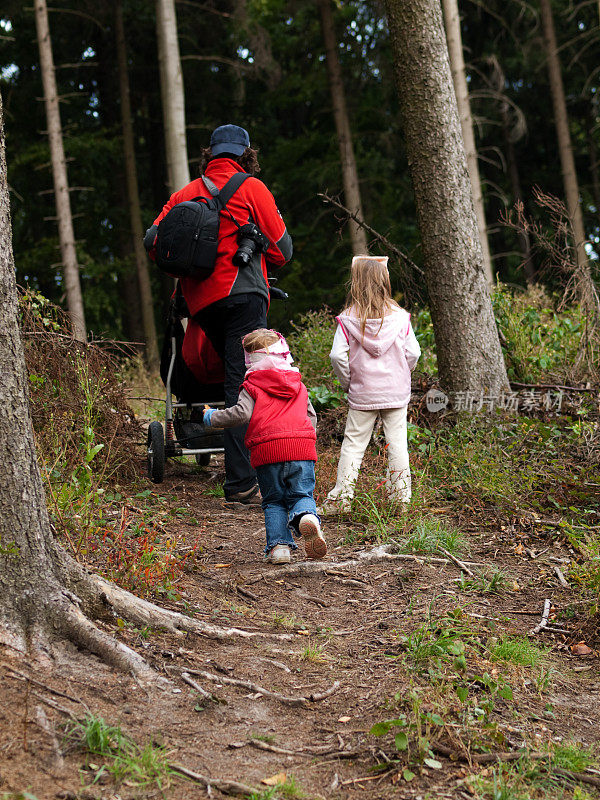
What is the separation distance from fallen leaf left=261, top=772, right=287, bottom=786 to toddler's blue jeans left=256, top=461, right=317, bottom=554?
213cm

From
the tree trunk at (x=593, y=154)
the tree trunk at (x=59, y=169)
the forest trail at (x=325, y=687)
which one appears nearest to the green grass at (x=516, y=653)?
the forest trail at (x=325, y=687)

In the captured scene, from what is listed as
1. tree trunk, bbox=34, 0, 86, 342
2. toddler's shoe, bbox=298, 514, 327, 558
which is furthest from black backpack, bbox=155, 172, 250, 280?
tree trunk, bbox=34, 0, 86, 342

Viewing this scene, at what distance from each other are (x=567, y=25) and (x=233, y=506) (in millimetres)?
22708

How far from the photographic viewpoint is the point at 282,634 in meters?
3.72

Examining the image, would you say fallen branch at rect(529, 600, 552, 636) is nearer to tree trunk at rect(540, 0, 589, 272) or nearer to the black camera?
the black camera

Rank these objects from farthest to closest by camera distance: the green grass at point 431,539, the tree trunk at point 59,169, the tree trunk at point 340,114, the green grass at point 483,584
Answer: the tree trunk at point 340,114 < the tree trunk at point 59,169 < the green grass at point 431,539 < the green grass at point 483,584

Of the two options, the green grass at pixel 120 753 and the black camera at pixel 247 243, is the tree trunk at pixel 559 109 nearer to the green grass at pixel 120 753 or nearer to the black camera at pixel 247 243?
the black camera at pixel 247 243

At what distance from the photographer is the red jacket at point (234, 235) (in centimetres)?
573

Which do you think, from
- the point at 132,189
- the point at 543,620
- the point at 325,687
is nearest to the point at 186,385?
the point at 543,620

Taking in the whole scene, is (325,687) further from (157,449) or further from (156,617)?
(157,449)

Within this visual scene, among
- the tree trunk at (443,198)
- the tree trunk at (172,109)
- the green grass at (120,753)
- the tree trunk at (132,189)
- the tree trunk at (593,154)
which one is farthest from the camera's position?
the tree trunk at (593,154)

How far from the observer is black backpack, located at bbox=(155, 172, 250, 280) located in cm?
558

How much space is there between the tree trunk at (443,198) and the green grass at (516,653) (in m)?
3.65

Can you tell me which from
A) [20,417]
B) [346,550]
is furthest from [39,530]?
[346,550]
